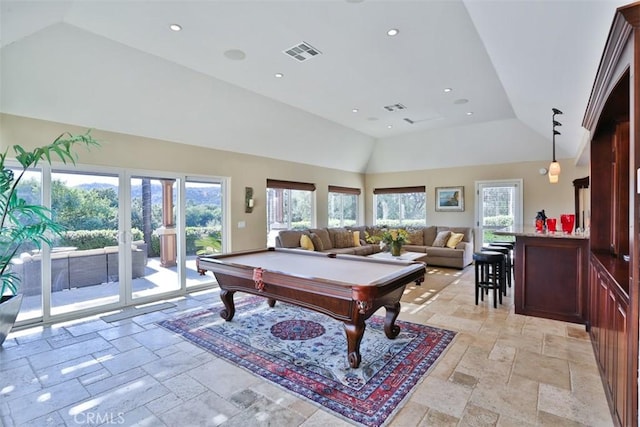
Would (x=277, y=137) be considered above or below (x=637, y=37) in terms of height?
above

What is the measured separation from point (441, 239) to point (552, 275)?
3.82 meters

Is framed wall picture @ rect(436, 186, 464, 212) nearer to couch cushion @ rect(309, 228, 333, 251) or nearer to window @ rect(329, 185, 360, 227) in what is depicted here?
window @ rect(329, 185, 360, 227)

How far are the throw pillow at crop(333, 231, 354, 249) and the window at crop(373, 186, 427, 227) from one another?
2.15 m

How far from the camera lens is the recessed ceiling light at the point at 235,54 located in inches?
148

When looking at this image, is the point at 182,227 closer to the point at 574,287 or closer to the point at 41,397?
the point at 41,397

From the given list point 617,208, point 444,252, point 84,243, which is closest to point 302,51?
point 617,208

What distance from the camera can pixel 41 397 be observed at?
2.45 metres

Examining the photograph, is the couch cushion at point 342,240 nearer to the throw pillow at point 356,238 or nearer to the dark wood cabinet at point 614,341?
the throw pillow at point 356,238

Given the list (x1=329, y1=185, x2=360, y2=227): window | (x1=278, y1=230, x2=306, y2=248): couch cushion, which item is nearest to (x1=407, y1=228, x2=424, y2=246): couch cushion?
(x1=329, y1=185, x2=360, y2=227): window

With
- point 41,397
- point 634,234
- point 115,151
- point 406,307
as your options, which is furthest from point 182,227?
point 634,234

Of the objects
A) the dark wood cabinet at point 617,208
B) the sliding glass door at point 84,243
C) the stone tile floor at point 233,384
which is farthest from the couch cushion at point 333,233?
the dark wood cabinet at point 617,208

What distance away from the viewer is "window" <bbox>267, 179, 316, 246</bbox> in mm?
7214

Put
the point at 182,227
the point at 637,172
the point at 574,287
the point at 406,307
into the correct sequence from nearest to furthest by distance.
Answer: the point at 637,172 < the point at 574,287 < the point at 406,307 < the point at 182,227

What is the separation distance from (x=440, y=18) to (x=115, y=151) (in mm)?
4486
